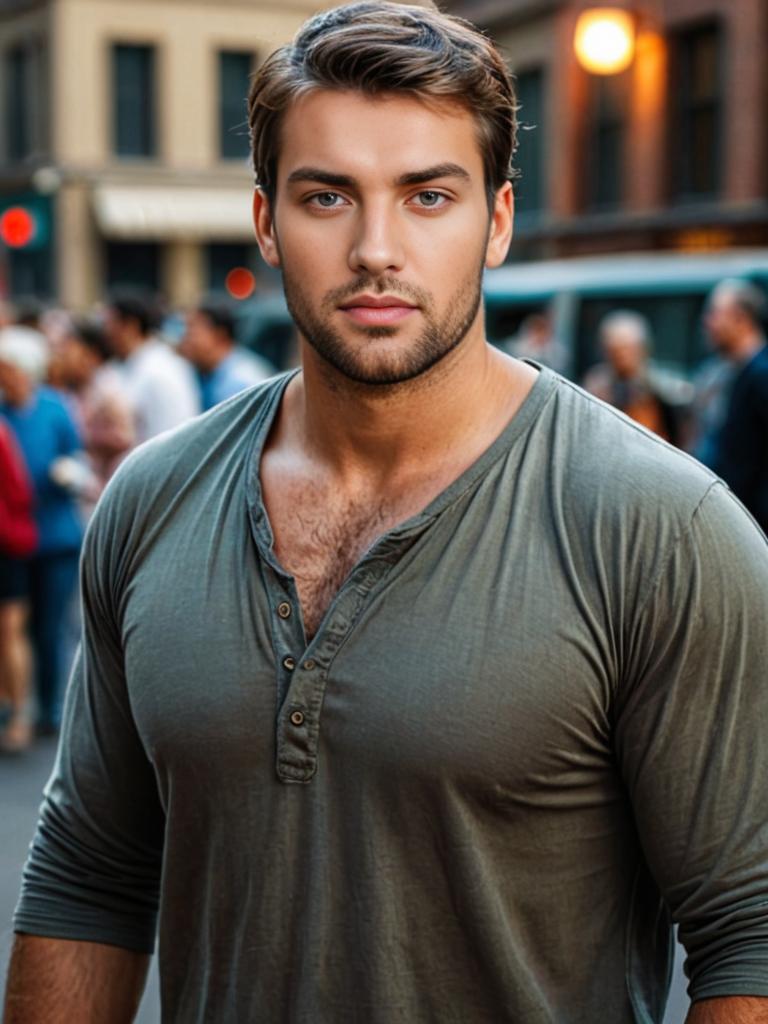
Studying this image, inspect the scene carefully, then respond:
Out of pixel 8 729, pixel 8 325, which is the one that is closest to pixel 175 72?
pixel 8 325

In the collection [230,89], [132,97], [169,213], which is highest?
[230,89]

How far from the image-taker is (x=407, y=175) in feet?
6.34

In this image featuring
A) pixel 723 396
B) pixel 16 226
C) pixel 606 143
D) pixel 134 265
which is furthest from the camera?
pixel 134 265

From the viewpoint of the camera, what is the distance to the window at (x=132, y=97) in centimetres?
3541

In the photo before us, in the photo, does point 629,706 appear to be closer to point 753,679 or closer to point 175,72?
point 753,679

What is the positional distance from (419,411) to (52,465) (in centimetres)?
653

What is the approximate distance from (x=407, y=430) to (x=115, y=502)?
0.39 meters

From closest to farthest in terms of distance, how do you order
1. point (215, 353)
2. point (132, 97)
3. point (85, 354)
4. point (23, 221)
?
1. point (215, 353)
2. point (85, 354)
3. point (23, 221)
4. point (132, 97)

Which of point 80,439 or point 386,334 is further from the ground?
point 386,334

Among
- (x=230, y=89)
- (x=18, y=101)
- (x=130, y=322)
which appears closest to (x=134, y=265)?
(x=230, y=89)

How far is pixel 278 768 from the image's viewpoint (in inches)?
74.7

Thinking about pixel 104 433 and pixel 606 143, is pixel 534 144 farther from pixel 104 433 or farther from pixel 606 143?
pixel 104 433

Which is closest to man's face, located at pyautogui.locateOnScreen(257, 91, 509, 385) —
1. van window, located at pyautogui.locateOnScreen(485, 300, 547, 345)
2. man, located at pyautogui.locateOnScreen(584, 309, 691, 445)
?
man, located at pyautogui.locateOnScreen(584, 309, 691, 445)

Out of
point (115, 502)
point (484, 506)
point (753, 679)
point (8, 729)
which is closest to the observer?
point (753, 679)
